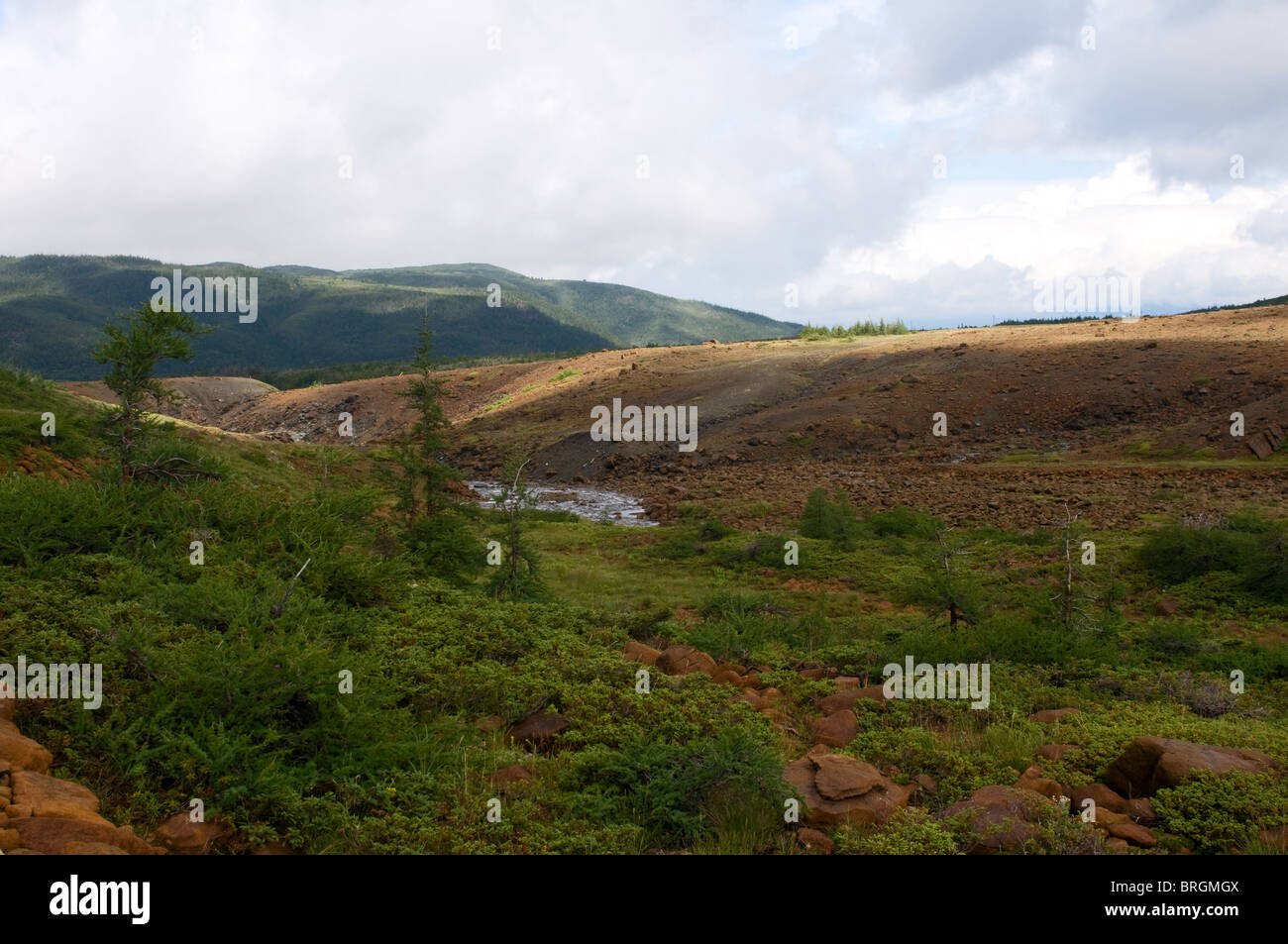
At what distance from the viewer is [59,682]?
4801 mm

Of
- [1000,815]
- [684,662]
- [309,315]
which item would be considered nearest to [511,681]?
[684,662]

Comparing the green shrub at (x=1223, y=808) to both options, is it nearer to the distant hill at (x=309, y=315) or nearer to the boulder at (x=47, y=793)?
the boulder at (x=47, y=793)

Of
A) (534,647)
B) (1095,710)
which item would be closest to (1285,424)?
(1095,710)

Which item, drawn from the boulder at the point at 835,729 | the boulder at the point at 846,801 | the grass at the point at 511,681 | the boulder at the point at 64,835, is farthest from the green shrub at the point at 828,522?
the boulder at the point at 64,835

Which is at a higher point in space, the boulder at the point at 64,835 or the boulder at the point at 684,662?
the boulder at the point at 64,835

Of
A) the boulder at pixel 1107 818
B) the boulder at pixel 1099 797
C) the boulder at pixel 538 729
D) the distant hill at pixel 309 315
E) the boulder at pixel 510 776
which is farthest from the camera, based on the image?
the distant hill at pixel 309 315

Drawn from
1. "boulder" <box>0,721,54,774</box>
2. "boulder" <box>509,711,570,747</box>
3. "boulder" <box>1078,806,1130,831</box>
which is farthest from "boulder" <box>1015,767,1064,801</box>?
"boulder" <box>0,721,54,774</box>

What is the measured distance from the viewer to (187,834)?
3.81m

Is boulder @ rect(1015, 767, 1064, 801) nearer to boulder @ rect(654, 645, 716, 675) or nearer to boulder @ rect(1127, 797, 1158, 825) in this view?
boulder @ rect(1127, 797, 1158, 825)

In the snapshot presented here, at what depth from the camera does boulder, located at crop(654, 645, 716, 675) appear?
24.5 feet

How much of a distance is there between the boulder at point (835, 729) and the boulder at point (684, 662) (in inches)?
57.0

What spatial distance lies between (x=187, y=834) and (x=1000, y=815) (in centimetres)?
424

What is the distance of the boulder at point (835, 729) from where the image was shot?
5852mm
